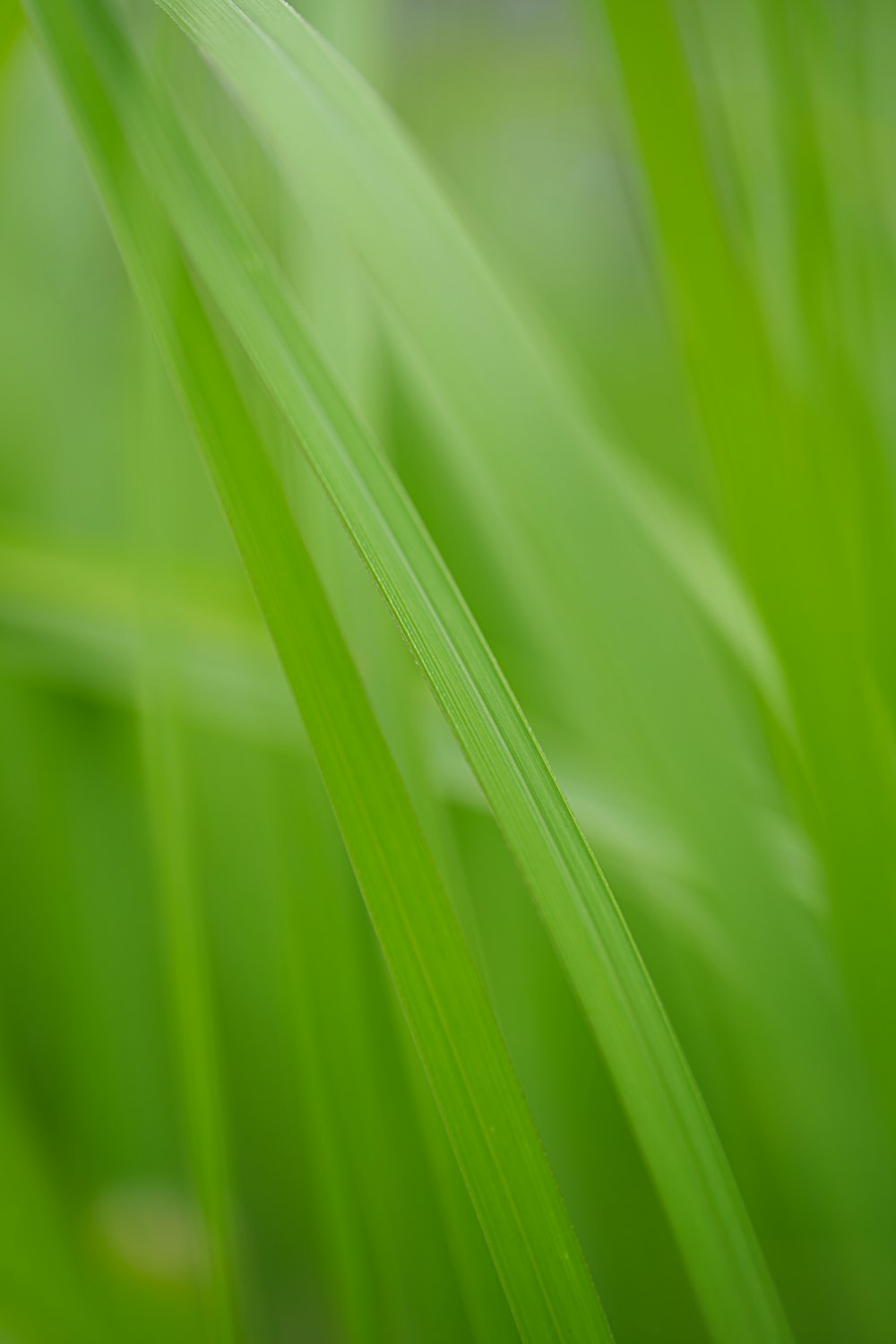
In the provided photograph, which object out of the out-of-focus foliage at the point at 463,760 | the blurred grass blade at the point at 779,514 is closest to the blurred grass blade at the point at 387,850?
the out-of-focus foliage at the point at 463,760

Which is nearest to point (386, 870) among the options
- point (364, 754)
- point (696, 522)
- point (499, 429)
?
point (364, 754)

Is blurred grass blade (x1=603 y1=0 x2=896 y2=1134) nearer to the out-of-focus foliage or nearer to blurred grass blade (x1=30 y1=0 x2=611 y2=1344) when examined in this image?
the out-of-focus foliage

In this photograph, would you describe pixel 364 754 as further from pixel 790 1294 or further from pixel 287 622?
pixel 790 1294

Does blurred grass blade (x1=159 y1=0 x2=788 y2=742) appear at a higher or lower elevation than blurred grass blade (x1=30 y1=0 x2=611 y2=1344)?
higher

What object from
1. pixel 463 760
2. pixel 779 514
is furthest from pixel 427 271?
pixel 463 760

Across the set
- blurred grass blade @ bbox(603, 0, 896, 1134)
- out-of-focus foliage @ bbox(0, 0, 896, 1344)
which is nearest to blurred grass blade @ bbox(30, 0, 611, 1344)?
out-of-focus foliage @ bbox(0, 0, 896, 1344)

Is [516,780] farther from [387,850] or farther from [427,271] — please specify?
[427,271]

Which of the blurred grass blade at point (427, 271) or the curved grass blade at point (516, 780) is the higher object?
the blurred grass blade at point (427, 271)

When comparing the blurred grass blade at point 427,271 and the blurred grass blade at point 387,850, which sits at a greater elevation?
the blurred grass blade at point 427,271

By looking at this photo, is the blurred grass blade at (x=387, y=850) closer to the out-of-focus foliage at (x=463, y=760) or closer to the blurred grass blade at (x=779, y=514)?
the out-of-focus foliage at (x=463, y=760)
